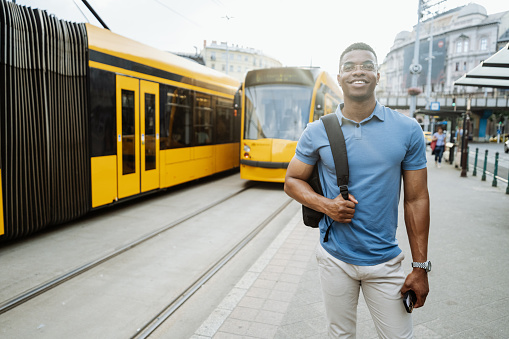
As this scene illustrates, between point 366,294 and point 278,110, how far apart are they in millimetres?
8986

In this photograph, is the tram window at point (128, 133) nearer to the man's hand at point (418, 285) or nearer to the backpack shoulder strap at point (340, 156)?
the backpack shoulder strap at point (340, 156)

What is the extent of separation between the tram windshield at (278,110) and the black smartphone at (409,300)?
873 cm

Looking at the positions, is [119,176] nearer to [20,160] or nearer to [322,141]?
[20,160]

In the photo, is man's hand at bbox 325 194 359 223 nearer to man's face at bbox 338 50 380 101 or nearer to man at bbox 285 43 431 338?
man at bbox 285 43 431 338

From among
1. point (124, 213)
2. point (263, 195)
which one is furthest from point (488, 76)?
point (124, 213)

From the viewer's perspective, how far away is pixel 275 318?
11.7 feet

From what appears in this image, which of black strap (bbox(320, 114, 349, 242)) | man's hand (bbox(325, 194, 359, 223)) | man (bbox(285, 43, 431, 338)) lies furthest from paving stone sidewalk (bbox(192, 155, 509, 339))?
black strap (bbox(320, 114, 349, 242))

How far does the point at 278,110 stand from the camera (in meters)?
10.8

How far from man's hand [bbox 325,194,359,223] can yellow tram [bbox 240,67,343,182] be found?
8577mm

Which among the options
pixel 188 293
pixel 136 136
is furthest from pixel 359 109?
pixel 136 136

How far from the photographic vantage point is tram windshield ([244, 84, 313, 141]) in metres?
10.6

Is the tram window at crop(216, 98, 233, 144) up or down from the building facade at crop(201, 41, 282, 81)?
down

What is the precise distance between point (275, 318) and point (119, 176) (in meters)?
4.93

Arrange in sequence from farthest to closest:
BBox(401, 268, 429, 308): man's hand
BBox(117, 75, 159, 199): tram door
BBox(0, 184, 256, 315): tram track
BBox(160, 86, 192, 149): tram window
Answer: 1. BBox(160, 86, 192, 149): tram window
2. BBox(117, 75, 159, 199): tram door
3. BBox(0, 184, 256, 315): tram track
4. BBox(401, 268, 429, 308): man's hand
